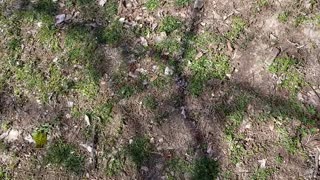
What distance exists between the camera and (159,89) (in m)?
4.29

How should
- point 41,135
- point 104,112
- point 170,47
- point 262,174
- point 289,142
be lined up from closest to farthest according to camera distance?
point 262,174, point 289,142, point 41,135, point 104,112, point 170,47

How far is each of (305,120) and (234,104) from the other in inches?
24.5

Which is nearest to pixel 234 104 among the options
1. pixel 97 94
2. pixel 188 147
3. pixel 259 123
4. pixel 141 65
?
pixel 259 123

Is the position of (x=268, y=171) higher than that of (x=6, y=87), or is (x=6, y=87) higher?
(x=6, y=87)

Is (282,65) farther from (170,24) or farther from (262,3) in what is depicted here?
(170,24)

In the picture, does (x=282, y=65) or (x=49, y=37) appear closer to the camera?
(x=282, y=65)

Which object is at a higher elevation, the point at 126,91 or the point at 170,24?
the point at 170,24

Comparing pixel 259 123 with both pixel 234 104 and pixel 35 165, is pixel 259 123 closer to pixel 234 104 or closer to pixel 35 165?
pixel 234 104

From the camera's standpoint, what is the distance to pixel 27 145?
4008 millimetres

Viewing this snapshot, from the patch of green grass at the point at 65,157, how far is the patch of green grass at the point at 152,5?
172cm

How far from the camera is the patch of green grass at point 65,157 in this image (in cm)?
388

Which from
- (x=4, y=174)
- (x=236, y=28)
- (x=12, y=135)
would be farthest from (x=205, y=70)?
(x=4, y=174)

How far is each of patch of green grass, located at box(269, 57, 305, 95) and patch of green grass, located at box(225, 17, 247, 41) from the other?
18.5 inches

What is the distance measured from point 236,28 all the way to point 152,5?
915 mm
